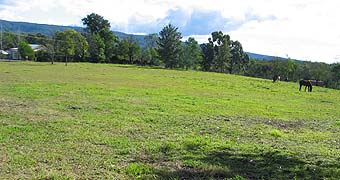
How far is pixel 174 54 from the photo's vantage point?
91.8 m

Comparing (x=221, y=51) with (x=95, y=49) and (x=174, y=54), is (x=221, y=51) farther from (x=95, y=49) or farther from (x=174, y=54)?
(x=95, y=49)

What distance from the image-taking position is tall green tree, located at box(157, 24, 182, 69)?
91438 millimetres

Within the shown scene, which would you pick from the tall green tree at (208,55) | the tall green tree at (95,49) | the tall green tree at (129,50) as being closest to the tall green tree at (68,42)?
the tall green tree at (95,49)

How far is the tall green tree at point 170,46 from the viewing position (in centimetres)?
9144

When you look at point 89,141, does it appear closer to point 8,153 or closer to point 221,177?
point 8,153

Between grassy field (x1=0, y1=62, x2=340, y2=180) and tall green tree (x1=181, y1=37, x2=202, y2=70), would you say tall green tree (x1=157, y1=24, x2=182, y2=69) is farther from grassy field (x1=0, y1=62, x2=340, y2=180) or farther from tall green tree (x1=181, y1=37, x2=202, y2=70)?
grassy field (x1=0, y1=62, x2=340, y2=180)

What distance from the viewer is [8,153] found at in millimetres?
7453

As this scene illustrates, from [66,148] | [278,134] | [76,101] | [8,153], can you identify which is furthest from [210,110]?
[8,153]

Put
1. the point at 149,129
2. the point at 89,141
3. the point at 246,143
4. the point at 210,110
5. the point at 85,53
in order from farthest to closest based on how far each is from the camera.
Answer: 1. the point at 85,53
2. the point at 210,110
3. the point at 149,129
4. the point at 246,143
5. the point at 89,141

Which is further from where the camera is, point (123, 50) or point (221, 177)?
point (123, 50)

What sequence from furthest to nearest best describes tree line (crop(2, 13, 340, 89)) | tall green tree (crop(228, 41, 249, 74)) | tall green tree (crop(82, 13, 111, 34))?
tall green tree (crop(82, 13, 111, 34))
tall green tree (crop(228, 41, 249, 74))
tree line (crop(2, 13, 340, 89))

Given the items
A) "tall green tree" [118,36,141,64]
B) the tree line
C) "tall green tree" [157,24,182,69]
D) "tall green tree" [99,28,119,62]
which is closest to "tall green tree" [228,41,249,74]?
the tree line

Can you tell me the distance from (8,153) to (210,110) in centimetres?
1009

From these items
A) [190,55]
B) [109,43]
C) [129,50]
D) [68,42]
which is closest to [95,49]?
[109,43]
